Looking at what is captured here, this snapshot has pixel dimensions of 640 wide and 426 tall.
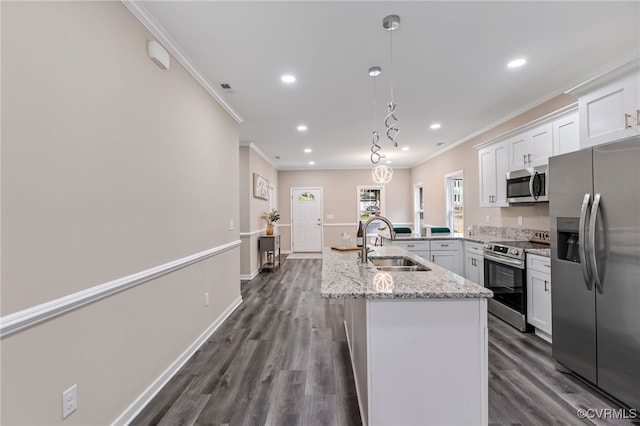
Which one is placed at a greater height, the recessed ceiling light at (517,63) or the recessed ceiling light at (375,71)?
the recessed ceiling light at (517,63)

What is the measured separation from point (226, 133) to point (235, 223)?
3.89ft

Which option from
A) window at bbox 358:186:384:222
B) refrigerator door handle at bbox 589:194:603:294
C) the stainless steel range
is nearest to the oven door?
the stainless steel range

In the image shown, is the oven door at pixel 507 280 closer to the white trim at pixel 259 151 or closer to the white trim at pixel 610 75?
the white trim at pixel 610 75

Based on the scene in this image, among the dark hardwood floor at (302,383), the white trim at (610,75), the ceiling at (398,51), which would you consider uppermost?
the ceiling at (398,51)

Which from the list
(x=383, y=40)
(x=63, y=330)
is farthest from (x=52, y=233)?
(x=383, y=40)

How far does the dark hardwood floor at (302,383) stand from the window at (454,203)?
3243 mm

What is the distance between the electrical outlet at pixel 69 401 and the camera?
1343 mm

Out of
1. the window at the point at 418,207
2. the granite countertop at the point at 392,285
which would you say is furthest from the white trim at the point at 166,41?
the window at the point at 418,207

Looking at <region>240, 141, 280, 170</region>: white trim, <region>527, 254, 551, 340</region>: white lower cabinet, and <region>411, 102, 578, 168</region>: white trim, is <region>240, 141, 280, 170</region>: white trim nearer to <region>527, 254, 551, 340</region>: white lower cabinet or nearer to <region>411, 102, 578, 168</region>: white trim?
<region>411, 102, 578, 168</region>: white trim

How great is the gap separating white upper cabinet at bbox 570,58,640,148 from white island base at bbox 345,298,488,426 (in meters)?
1.73

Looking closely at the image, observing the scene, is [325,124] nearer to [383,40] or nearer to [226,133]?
[226,133]

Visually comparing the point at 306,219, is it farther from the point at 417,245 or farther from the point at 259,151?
the point at 417,245

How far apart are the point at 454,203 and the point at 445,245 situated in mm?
2321

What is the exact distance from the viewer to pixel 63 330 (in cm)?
135
